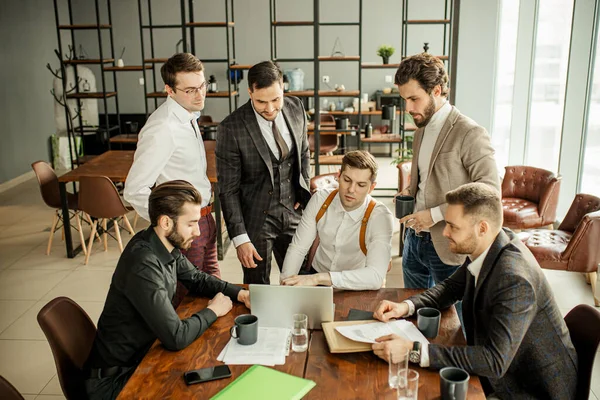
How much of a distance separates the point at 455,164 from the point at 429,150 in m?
0.18

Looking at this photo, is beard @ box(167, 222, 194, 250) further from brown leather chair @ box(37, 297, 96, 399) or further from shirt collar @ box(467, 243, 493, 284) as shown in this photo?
shirt collar @ box(467, 243, 493, 284)

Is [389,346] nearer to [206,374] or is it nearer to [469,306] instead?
[469,306]

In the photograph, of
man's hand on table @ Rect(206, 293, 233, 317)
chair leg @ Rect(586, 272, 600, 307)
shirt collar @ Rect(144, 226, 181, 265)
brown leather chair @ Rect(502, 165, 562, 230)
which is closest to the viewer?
shirt collar @ Rect(144, 226, 181, 265)

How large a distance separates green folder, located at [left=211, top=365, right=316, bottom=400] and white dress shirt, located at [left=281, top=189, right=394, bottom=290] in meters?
0.92

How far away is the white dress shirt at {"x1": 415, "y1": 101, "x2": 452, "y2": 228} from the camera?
296cm

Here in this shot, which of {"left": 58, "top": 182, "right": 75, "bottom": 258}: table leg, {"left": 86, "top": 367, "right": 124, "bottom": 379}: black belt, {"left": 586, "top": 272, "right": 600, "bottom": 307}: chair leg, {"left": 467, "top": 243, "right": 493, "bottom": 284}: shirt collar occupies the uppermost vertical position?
{"left": 467, "top": 243, "right": 493, "bottom": 284}: shirt collar

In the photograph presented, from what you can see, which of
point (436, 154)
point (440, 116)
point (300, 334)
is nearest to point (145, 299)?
point (300, 334)

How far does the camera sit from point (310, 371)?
216cm

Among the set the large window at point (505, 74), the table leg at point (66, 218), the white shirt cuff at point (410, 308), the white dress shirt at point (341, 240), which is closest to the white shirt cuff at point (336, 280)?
the white dress shirt at point (341, 240)

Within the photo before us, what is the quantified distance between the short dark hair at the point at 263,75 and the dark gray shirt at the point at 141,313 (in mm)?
955

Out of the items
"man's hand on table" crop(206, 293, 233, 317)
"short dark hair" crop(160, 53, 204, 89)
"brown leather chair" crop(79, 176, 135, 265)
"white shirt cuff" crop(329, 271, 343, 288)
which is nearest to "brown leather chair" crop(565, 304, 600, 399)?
"white shirt cuff" crop(329, 271, 343, 288)

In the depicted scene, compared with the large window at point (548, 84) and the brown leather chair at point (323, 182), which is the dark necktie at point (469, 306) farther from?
the large window at point (548, 84)

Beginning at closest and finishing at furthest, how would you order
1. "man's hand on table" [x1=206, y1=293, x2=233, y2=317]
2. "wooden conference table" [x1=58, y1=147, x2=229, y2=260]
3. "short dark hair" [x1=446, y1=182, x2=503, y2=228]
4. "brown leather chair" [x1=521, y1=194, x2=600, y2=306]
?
"short dark hair" [x1=446, y1=182, x2=503, y2=228] → "man's hand on table" [x1=206, y1=293, x2=233, y2=317] → "brown leather chair" [x1=521, y1=194, x2=600, y2=306] → "wooden conference table" [x1=58, y1=147, x2=229, y2=260]

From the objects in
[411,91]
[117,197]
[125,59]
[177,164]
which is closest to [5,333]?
[117,197]
